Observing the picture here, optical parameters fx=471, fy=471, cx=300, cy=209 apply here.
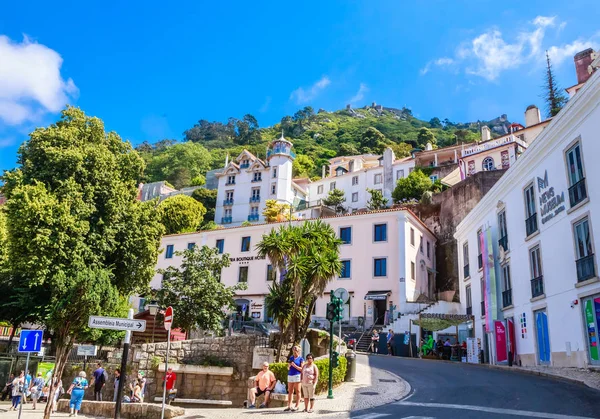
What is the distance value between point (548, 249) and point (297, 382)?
545 inches

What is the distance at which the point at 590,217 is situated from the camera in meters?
17.5

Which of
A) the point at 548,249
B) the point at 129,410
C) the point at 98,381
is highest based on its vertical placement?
the point at 548,249

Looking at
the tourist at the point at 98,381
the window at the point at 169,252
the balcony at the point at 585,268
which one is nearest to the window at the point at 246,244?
the window at the point at 169,252

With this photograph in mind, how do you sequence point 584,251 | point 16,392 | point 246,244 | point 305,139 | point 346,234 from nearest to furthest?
point 584,251, point 16,392, point 346,234, point 246,244, point 305,139

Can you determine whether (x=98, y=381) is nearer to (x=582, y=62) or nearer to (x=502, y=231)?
(x=502, y=231)

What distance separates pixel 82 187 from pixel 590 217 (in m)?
18.9

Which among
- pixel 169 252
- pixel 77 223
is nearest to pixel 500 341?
pixel 77 223

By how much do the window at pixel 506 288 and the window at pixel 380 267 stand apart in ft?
39.7

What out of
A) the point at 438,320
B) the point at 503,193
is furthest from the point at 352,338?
the point at 503,193

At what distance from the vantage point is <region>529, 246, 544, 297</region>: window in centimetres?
2117

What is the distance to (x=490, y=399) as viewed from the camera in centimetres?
1240

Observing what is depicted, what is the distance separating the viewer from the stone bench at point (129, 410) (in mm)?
13047

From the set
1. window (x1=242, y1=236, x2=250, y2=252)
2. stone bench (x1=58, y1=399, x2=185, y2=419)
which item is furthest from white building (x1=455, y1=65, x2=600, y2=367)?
window (x1=242, y1=236, x2=250, y2=252)

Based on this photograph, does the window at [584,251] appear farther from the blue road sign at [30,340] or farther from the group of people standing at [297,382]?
the blue road sign at [30,340]
